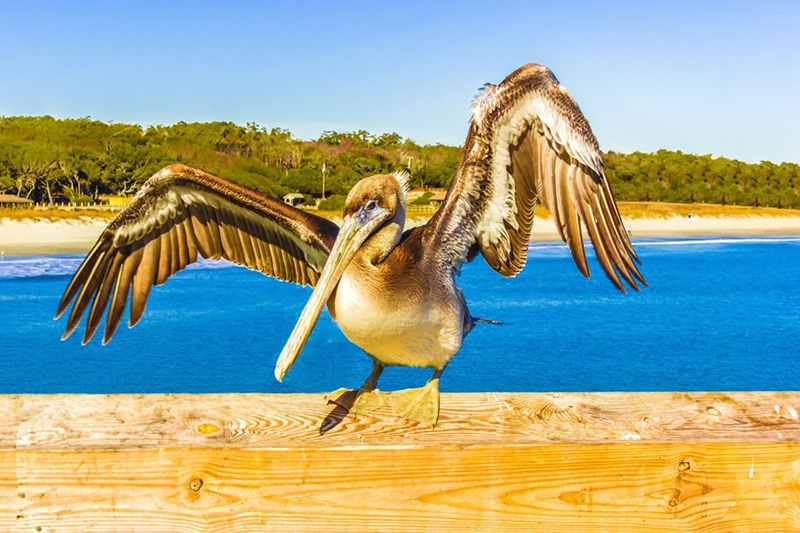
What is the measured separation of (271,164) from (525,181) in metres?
60.1

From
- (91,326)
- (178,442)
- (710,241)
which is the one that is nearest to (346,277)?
(178,442)

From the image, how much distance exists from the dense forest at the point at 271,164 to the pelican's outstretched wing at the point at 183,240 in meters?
39.0

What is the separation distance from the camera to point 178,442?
1.63 m

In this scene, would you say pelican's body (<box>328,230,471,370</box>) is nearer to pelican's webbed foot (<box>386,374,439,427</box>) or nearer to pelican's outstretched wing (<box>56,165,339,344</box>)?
pelican's webbed foot (<box>386,374,439,427</box>)

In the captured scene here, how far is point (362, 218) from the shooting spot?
7.89 feet

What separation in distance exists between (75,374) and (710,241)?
114ft

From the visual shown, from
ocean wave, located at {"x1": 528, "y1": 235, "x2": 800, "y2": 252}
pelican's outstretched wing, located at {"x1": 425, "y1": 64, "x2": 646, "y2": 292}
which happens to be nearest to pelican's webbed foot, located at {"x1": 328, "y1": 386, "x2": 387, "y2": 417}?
pelican's outstretched wing, located at {"x1": 425, "y1": 64, "x2": 646, "y2": 292}

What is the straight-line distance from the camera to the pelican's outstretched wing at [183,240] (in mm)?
3076

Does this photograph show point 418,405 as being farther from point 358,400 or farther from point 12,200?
point 12,200

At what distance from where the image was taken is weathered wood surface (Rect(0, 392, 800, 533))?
1.59 metres

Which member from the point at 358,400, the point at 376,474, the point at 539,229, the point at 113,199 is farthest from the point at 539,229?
the point at 376,474

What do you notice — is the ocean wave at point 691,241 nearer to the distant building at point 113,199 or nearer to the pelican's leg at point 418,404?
the distant building at point 113,199

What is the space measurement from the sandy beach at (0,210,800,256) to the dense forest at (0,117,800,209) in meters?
4.90

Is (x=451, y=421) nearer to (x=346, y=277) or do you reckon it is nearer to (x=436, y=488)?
(x=436, y=488)
